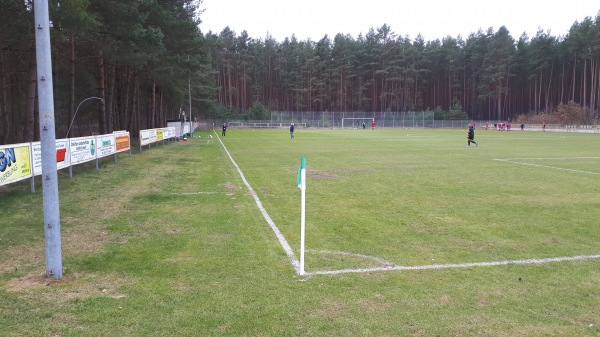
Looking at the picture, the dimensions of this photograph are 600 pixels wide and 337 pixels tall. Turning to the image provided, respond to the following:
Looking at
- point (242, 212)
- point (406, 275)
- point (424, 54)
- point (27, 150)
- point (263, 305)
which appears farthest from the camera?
point (424, 54)

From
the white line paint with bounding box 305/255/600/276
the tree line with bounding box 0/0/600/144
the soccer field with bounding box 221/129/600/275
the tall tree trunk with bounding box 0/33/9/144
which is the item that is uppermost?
the tree line with bounding box 0/0/600/144

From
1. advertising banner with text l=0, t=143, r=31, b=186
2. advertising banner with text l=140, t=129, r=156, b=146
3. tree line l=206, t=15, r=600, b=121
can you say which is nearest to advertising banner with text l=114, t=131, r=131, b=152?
advertising banner with text l=140, t=129, r=156, b=146

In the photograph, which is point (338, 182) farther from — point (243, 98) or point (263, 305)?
point (243, 98)

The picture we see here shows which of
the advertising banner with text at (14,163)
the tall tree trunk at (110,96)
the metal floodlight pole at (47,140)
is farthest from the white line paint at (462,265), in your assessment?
the tall tree trunk at (110,96)

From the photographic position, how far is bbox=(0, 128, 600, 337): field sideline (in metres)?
4.48

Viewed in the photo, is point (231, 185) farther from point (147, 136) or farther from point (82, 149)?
point (147, 136)

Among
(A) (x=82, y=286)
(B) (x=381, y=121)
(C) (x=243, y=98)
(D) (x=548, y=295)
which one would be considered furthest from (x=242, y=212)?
(C) (x=243, y=98)

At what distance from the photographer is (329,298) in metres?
5.07

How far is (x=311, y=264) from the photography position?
248 inches

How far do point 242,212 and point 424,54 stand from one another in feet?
370

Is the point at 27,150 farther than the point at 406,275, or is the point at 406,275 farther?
the point at 27,150

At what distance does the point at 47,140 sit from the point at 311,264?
12.3 ft

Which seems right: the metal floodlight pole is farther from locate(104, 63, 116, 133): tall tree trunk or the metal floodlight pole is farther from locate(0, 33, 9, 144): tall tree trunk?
locate(104, 63, 116, 133): tall tree trunk

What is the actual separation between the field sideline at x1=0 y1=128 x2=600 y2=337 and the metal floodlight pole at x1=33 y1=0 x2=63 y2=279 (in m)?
0.37
